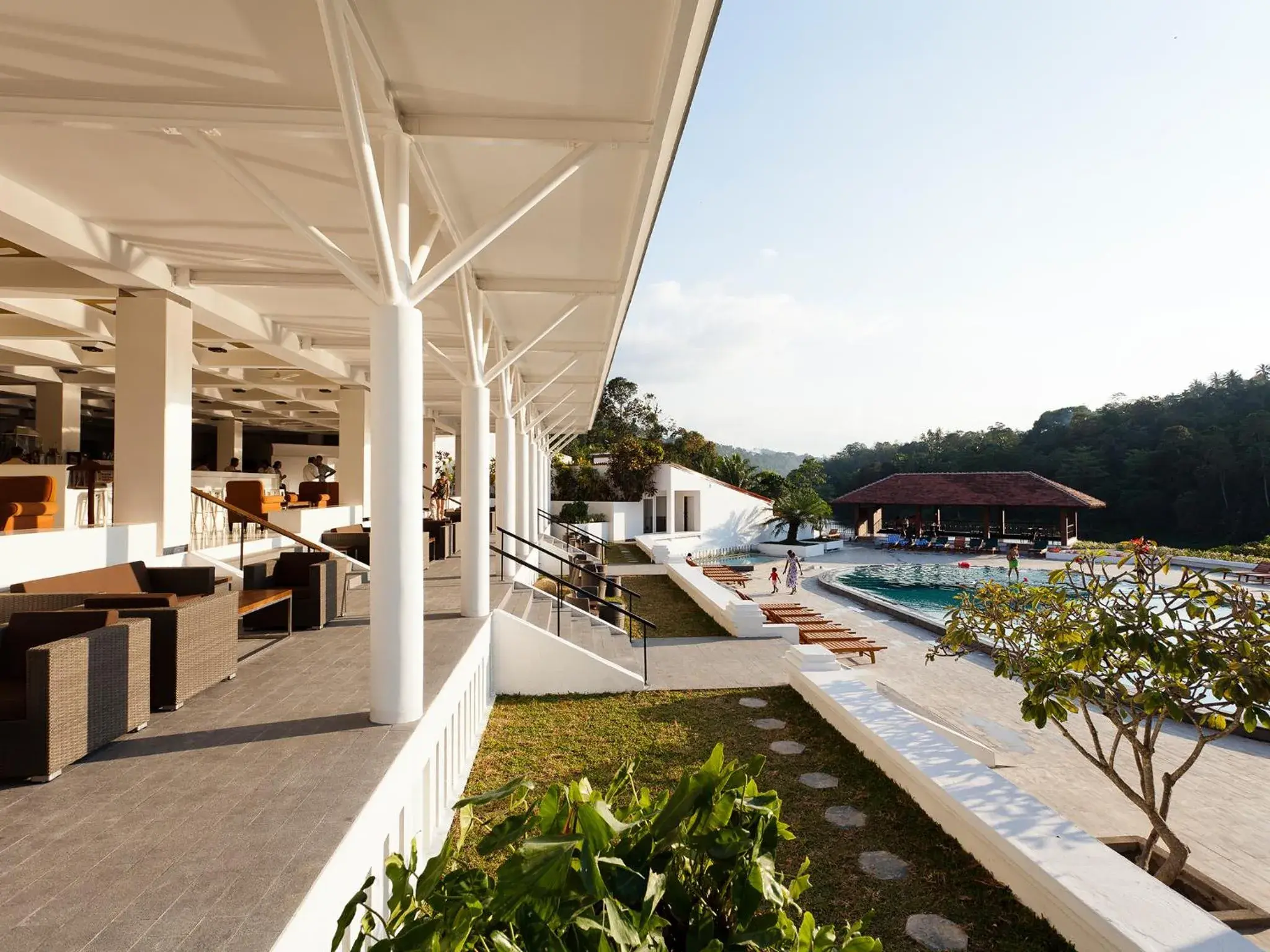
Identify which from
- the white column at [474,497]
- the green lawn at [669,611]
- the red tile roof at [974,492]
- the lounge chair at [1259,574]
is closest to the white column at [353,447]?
the green lawn at [669,611]

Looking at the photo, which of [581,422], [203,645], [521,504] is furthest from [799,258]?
[203,645]

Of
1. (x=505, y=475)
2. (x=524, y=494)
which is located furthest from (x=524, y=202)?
(x=524, y=494)

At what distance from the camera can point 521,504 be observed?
44.0ft

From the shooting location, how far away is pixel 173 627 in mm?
3926

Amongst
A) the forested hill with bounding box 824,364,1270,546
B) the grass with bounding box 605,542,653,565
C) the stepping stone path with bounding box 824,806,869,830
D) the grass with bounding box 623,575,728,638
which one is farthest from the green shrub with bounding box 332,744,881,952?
the forested hill with bounding box 824,364,1270,546

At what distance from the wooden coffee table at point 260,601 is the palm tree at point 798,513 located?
94.2 feet

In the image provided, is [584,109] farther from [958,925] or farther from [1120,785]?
[1120,785]

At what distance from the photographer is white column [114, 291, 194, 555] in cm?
675

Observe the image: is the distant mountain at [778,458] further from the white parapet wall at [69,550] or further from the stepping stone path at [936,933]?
the stepping stone path at [936,933]

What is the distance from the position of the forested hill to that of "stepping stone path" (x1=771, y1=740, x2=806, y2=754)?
47.9 meters

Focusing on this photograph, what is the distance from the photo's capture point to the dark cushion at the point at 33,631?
3658 millimetres

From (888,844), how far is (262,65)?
212 inches

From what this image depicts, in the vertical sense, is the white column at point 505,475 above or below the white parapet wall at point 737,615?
above

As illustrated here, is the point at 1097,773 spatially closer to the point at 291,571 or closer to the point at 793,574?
the point at 291,571
